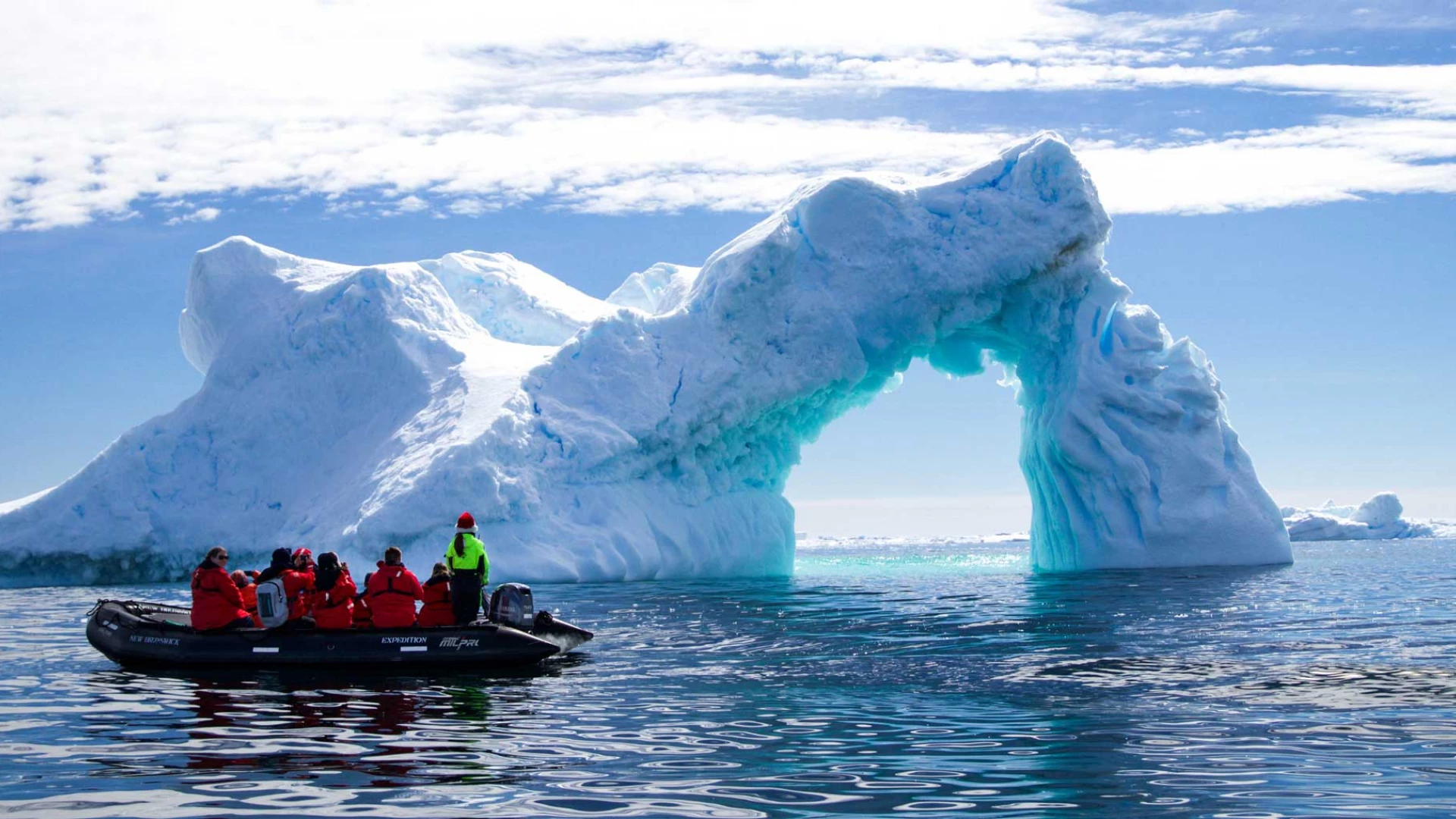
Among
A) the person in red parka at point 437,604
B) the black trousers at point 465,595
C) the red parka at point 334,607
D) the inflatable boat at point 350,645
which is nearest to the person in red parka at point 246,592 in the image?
the inflatable boat at point 350,645

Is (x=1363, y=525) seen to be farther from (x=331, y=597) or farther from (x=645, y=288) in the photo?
(x=331, y=597)

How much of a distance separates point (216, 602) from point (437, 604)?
2.15 metres

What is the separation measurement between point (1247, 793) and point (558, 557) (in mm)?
19440

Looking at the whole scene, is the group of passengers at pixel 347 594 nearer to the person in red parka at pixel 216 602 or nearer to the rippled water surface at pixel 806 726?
the person in red parka at pixel 216 602

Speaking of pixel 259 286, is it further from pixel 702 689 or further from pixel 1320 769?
pixel 1320 769

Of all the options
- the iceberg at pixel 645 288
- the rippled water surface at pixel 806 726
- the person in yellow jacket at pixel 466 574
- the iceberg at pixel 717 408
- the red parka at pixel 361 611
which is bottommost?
the rippled water surface at pixel 806 726

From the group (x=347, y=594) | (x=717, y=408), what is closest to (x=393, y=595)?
(x=347, y=594)

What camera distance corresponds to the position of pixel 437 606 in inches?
508

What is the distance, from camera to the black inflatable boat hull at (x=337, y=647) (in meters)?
12.1

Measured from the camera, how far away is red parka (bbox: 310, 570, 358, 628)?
12.8 metres

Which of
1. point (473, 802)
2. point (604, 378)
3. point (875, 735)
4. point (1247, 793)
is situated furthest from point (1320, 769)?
point (604, 378)

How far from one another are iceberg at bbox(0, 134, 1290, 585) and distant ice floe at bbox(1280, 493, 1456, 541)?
3441 cm

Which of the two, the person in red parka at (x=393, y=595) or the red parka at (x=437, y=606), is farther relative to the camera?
the red parka at (x=437, y=606)

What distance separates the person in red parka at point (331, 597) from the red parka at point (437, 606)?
735mm
